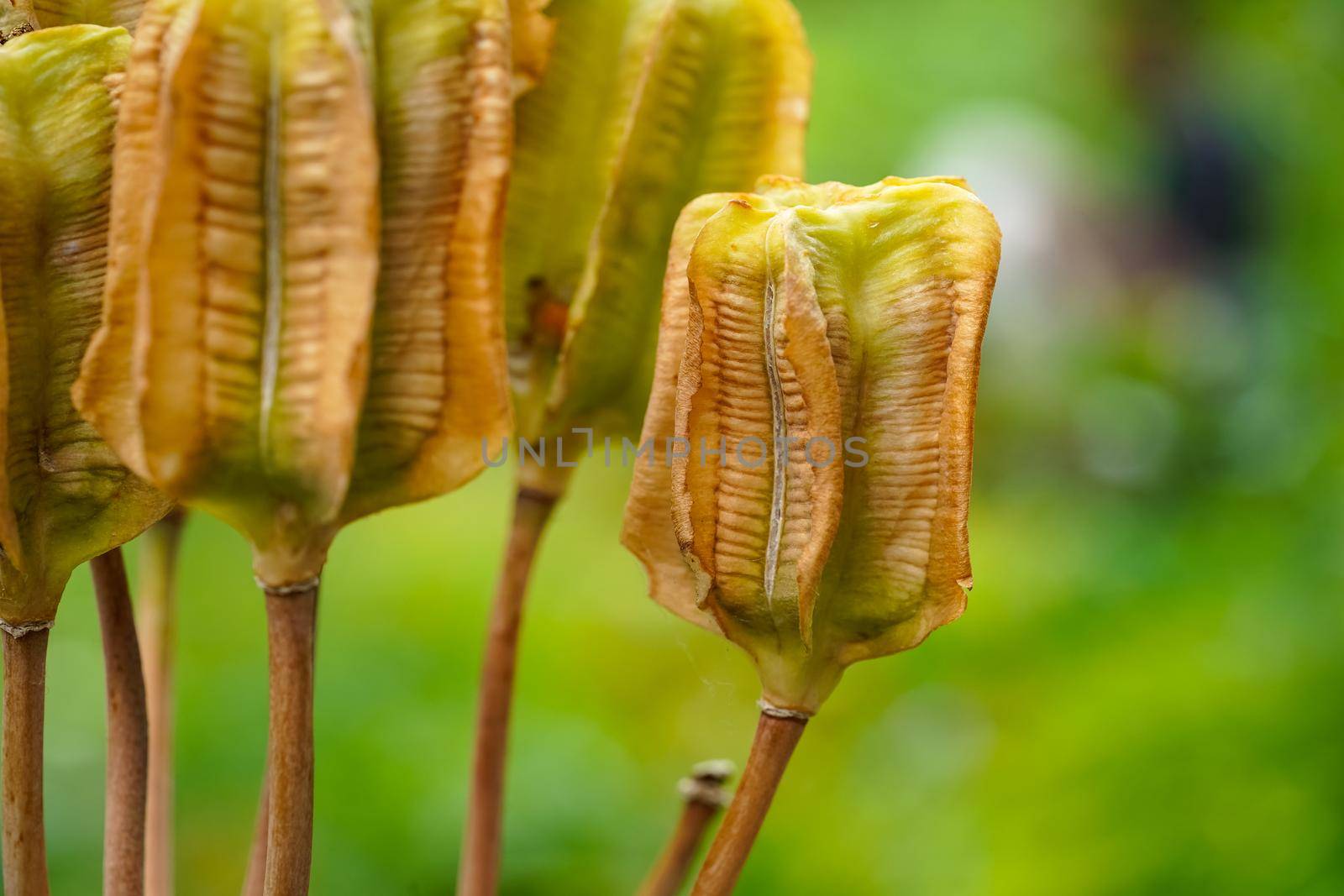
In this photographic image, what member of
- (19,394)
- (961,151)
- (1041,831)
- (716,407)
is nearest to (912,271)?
(716,407)

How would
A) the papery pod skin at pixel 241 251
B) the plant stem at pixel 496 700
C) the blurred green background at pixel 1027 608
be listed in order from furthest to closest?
1. the blurred green background at pixel 1027 608
2. the plant stem at pixel 496 700
3. the papery pod skin at pixel 241 251

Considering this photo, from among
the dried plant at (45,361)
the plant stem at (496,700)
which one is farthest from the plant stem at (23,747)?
the plant stem at (496,700)

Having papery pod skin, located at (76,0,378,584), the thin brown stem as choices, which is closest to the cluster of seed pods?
papery pod skin, located at (76,0,378,584)

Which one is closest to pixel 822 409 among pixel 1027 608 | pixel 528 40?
pixel 528 40

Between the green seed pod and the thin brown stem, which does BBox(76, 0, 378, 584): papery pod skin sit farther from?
the thin brown stem

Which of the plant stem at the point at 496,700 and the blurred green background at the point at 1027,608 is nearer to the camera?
the plant stem at the point at 496,700

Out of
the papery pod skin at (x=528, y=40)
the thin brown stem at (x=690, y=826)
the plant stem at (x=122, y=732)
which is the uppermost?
the papery pod skin at (x=528, y=40)

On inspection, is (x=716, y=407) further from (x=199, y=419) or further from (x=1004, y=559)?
(x=1004, y=559)

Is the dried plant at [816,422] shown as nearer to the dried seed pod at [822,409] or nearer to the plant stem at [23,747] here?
the dried seed pod at [822,409]
